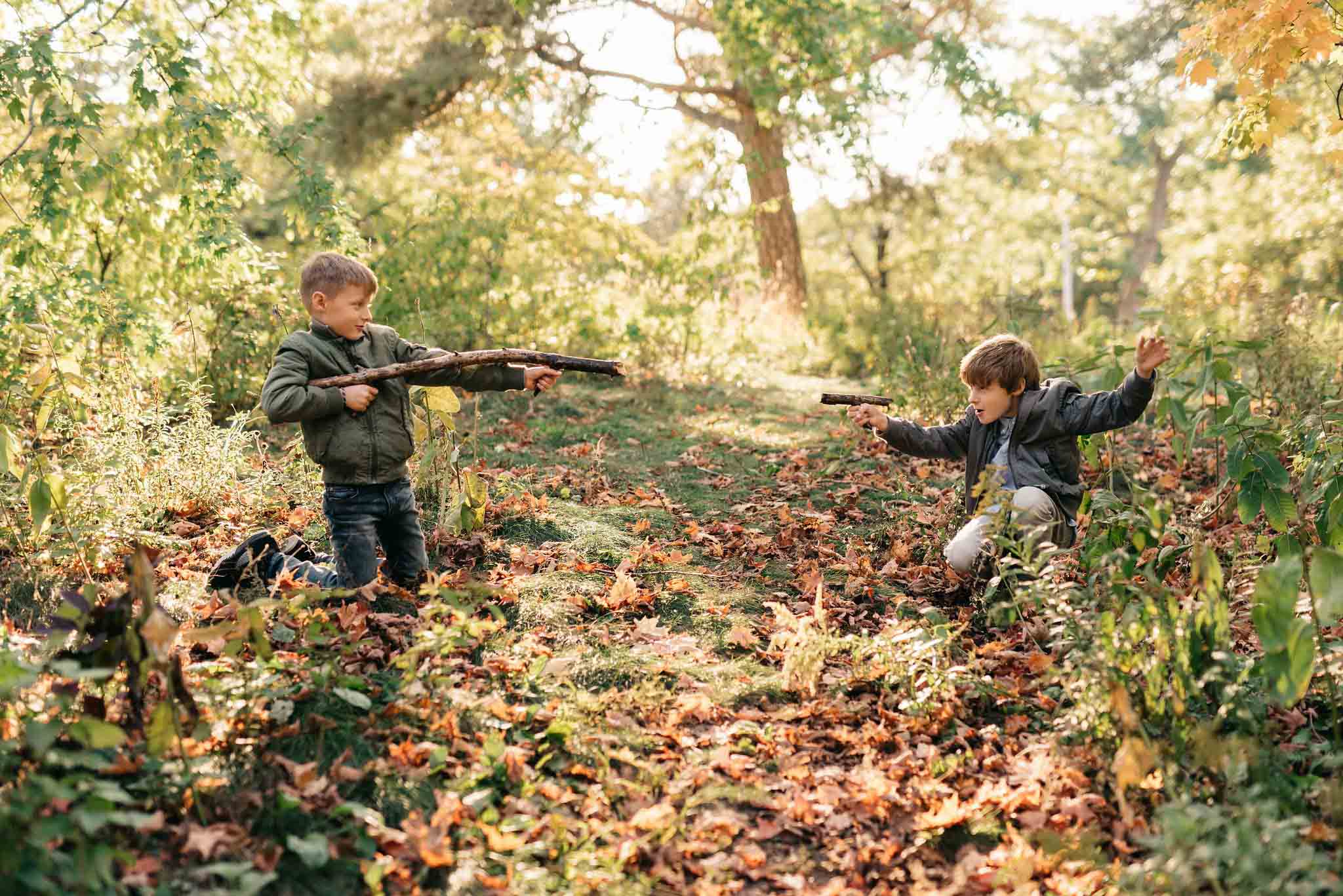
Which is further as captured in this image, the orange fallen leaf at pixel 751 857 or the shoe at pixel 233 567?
the shoe at pixel 233 567

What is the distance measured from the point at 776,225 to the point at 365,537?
1210 cm

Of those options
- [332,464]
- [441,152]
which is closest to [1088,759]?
[332,464]

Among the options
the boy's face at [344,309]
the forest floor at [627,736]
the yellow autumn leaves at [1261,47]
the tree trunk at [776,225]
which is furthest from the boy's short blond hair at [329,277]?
the tree trunk at [776,225]

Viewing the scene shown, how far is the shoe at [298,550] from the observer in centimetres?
386

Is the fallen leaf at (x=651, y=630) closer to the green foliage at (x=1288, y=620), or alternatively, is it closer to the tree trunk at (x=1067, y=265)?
the green foliage at (x=1288, y=620)

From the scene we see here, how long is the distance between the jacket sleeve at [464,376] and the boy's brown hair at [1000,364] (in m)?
1.93

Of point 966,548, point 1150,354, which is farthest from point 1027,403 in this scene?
point 966,548

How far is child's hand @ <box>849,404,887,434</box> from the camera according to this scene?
13.0ft

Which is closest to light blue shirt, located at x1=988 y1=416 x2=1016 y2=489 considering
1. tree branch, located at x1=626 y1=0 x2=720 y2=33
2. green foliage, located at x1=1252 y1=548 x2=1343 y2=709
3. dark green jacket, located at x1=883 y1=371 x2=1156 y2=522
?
dark green jacket, located at x1=883 y1=371 x2=1156 y2=522

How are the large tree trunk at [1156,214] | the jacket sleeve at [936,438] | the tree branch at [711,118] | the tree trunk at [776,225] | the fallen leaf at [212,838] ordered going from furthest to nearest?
the large tree trunk at [1156,214]
the tree branch at [711,118]
the tree trunk at [776,225]
the jacket sleeve at [936,438]
the fallen leaf at [212,838]

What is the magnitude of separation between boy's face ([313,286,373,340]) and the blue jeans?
0.63m

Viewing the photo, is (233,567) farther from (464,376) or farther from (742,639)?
(742,639)

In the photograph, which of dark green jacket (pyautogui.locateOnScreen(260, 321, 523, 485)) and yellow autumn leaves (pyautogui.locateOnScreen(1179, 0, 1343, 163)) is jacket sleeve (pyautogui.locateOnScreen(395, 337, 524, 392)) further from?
yellow autumn leaves (pyautogui.locateOnScreen(1179, 0, 1343, 163))

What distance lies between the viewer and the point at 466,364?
3.78 metres
